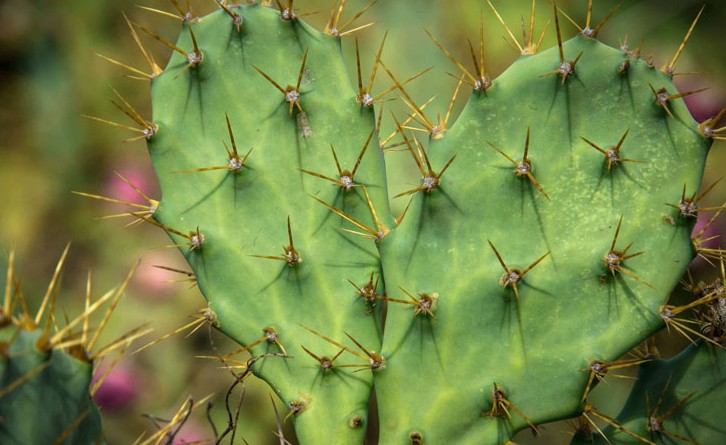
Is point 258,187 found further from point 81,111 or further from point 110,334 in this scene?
→ point 81,111

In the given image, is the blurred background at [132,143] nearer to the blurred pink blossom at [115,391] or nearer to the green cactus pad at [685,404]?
the blurred pink blossom at [115,391]

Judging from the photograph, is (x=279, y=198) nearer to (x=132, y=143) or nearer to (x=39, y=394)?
(x=39, y=394)

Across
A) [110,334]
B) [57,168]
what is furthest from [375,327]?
[57,168]

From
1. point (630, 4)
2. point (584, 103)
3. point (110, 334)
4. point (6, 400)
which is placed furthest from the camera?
point (630, 4)

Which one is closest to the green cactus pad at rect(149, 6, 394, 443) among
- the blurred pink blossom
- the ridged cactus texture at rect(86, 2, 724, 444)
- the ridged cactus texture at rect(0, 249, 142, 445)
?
the ridged cactus texture at rect(86, 2, 724, 444)

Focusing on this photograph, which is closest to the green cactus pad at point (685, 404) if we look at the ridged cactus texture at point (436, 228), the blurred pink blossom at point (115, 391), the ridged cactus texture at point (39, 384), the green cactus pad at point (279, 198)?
the ridged cactus texture at point (436, 228)
